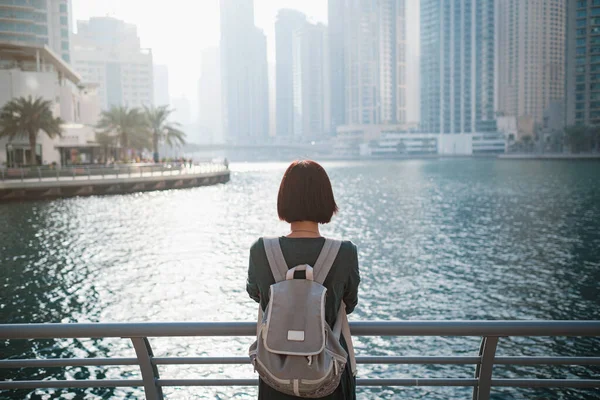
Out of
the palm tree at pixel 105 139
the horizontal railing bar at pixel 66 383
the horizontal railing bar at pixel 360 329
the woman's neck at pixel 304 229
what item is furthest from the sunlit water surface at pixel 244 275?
the palm tree at pixel 105 139

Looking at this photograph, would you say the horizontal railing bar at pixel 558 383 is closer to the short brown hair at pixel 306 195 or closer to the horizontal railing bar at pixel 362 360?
the horizontal railing bar at pixel 362 360

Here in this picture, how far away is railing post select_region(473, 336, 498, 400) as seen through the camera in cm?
382

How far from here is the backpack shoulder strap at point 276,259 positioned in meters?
3.16

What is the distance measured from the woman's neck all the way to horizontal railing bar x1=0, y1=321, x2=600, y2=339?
24.5 inches

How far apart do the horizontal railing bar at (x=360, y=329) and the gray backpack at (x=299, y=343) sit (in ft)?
1.74

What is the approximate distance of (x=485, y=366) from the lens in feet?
12.9

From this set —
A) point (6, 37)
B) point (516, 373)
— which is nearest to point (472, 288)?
point (516, 373)

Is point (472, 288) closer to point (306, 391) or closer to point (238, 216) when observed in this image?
point (306, 391)

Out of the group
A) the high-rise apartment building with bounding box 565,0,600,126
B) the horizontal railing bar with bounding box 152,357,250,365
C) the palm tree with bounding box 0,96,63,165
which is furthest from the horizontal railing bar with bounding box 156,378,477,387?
the high-rise apartment building with bounding box 565,0,600,126

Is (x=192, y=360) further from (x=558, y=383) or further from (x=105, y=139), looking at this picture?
(x=105, y=139)

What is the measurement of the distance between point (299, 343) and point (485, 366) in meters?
1.56

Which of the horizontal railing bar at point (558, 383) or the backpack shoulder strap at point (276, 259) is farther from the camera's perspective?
the horizontal railing bar at point (558, 383)

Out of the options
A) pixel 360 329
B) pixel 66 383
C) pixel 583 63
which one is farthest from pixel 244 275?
pixel 583 63

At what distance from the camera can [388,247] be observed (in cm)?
3347
